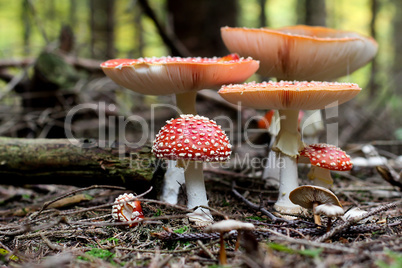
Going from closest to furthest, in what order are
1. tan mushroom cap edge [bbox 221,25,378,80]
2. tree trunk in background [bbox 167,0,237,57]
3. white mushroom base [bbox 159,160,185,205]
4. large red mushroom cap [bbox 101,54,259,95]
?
large red mushroom cap [bbox 101,54,259,95], tan mushroom cap edge [bbox 221,25,378,80], white mushroom base [bbox 159,160,185,205], tree trunk in background [bbox 167,0,237,57]

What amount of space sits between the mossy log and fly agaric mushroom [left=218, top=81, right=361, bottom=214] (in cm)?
119

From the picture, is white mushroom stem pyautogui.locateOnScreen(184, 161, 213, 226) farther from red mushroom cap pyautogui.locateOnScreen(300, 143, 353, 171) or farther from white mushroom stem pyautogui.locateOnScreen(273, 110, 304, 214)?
red mushroom cap pyautogui.locateOnScreen(300, 143, 353, 171)

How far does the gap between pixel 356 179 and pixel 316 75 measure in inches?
64.3

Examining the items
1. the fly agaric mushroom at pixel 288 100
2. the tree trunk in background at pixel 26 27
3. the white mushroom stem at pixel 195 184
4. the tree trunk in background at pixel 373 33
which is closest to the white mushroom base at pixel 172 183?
the white mushroom stem at pixel 195 184

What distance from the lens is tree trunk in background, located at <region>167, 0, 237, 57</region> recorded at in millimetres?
6453

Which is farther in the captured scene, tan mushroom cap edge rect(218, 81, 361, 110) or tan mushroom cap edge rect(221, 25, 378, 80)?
tan mushroom cap edge rect(221, 25, 378, 80)

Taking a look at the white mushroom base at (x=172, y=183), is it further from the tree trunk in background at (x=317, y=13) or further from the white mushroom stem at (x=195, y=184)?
the tree trunk in background at (x=317, y=13)

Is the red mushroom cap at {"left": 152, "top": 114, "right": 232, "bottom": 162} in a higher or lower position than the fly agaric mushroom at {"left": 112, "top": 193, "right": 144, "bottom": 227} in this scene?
higher

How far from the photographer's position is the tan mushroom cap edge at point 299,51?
298 cm

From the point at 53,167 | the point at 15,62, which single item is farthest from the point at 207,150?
the point at 15,62

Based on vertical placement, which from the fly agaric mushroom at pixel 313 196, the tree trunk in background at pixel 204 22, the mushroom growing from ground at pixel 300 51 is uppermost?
the tree trunk in background at pixel 204 22

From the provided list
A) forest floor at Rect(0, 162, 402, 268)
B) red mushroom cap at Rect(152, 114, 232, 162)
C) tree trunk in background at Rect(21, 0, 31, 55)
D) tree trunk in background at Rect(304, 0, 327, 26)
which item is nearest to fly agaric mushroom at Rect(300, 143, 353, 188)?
forest floor at Rect(0, 162, 402, 268)

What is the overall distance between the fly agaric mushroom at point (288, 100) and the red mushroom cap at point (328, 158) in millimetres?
209

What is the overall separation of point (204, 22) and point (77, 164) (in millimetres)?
4530
